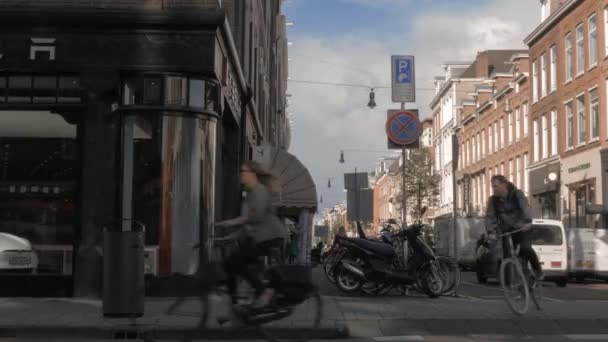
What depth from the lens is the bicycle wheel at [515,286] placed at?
9.85 meters

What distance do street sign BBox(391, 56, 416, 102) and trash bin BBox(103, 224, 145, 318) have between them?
7.13 metres

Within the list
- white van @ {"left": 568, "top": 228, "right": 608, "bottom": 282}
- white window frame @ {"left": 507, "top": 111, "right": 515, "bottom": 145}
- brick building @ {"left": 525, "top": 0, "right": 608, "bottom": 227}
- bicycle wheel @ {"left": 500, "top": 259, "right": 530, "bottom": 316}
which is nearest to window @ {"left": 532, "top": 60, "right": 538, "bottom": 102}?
brick building @ {"left": 525, "top": 0, "right": 608, "bottom": 227}

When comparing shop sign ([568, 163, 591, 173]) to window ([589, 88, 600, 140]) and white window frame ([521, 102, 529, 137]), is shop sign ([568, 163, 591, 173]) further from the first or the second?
white window frame ([521, 102, 529, 137])

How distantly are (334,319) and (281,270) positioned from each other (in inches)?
63.8

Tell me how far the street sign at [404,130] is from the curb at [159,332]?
19.2 feet

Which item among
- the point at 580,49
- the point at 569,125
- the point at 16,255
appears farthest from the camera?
the point at 569,125

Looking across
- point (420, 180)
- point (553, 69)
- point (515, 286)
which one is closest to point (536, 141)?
point (553, 69)

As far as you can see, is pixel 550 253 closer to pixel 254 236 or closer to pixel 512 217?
pixel 512 217

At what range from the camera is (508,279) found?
10.1 m

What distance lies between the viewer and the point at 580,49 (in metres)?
39.9

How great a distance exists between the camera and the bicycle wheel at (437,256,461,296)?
1293 cm

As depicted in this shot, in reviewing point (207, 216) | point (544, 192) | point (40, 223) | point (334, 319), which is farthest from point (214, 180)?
point (544, 192)

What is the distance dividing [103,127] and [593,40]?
30588 millimetres

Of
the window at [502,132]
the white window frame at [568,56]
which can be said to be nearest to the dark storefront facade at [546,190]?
the white window frame at [568,56]
